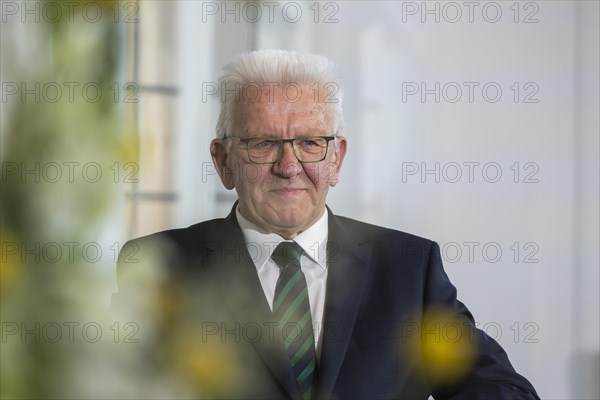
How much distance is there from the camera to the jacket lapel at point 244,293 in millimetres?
1082

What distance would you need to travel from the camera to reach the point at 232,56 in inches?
47.3

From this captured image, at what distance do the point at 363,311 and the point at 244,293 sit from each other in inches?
8.6

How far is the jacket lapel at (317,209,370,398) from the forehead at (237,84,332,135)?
0.21 metres

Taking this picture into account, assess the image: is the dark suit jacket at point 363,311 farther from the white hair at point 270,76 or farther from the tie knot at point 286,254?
the white hair at point 270,76

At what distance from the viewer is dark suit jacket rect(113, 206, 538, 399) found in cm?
111

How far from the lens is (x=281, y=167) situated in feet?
3.69

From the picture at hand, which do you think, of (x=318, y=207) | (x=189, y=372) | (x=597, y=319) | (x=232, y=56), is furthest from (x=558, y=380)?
(x=189, y=372)

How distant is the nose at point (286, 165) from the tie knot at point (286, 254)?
0.46 feet

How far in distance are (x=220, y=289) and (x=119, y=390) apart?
0.84m

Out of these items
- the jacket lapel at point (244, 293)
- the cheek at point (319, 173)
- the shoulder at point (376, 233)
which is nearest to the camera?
the jacket lapel at point (244, 293)

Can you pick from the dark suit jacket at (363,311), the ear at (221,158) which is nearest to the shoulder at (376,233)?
the dark suit jacket at (363,311)

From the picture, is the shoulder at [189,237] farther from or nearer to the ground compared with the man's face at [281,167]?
nearer to the ground

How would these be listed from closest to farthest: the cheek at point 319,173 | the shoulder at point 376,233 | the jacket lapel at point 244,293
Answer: the jacket lapel at point 244,293 < the cheek at point 319,173 < the shoulder at point 376,233

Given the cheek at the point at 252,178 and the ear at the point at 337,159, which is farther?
the ear at the point at 337,159
